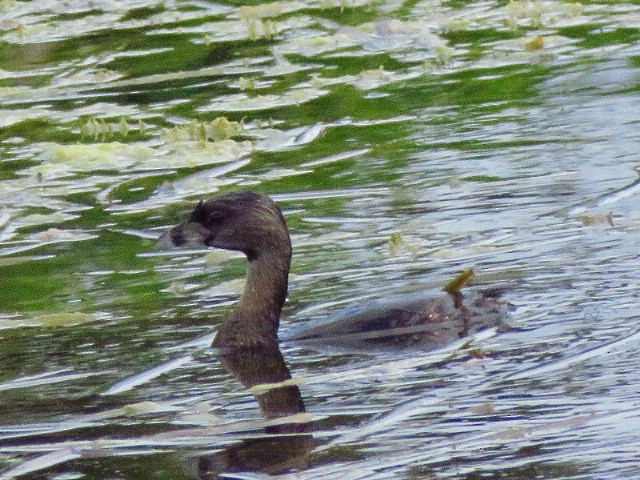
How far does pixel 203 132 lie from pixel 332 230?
2892 millimetres

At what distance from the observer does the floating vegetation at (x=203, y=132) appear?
39.7 feet

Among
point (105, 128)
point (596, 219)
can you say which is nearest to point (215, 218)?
point (596, 219)

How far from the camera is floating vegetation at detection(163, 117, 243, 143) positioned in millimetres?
12094

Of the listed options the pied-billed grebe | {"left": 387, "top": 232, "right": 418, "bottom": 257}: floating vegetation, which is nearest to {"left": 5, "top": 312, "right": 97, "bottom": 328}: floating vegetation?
the pied-billed grebe

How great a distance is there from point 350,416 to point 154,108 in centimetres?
757

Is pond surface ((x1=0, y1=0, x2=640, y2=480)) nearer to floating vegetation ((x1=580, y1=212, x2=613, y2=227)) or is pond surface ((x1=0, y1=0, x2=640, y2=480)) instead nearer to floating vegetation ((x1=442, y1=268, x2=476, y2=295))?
floating vegetation ((x1=580, y1=212, x2=613, y2=227))

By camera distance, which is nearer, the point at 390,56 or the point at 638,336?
the point at 638,336

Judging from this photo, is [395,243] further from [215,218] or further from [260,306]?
[260,306]

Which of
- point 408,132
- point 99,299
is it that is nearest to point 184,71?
point 408,132

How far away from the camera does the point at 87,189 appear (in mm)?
11258

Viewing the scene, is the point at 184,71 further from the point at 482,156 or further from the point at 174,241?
the point at 174,241

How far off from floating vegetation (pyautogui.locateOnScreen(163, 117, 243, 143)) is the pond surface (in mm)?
17

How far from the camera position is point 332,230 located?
9398 millimetres

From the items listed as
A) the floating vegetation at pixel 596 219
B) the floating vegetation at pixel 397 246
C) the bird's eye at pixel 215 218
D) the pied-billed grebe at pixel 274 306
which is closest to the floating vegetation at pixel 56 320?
the pied-billed grebe at pixel 274 306
